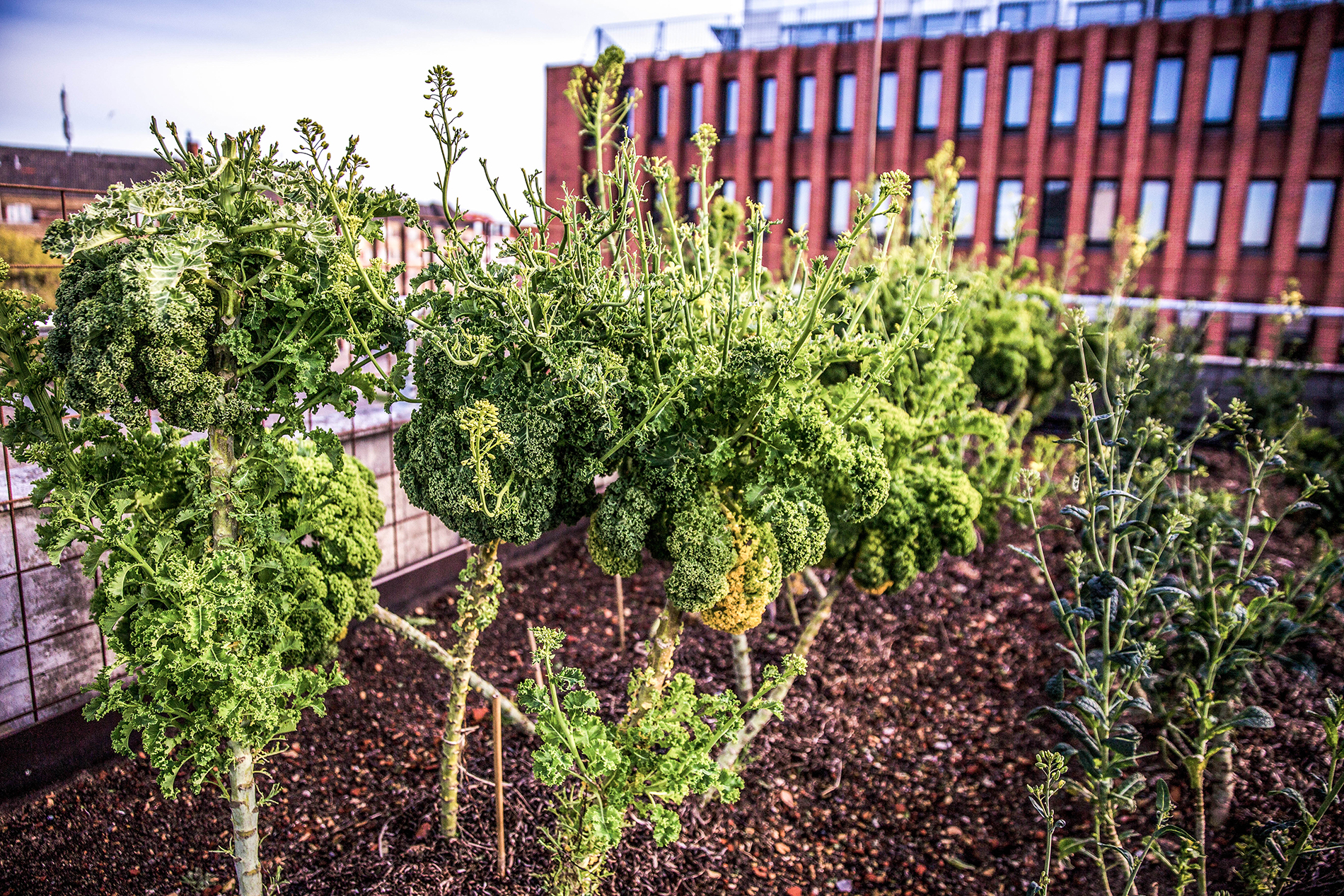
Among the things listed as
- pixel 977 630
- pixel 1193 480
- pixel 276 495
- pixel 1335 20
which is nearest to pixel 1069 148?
pixel 1335 20

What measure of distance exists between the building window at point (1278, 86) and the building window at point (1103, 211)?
3110mm

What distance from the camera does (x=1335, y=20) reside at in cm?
1684

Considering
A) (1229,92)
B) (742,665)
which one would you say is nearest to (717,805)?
(742,665)

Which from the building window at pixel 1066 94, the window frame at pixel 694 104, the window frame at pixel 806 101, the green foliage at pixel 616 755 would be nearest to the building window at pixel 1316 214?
the building window at pixel 1066 94

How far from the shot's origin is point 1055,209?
19.6 meters

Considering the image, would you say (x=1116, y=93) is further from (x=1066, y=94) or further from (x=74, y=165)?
(x=74, y=165)

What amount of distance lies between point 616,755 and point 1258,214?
21560 millimetres

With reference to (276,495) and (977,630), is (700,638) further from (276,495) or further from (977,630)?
(276,495)

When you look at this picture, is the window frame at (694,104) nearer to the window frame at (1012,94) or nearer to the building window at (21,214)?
the window frame at (1012,94)

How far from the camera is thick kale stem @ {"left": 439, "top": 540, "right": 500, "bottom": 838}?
2912 millimetres

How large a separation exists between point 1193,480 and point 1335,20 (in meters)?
14.8

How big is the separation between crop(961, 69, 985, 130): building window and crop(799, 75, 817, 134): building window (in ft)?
12.1

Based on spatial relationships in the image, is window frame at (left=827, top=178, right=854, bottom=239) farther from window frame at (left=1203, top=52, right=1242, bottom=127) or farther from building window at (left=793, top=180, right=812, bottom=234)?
window frame at (left=1203, top=52, right=1242, bottom=127)

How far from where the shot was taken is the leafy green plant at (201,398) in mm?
1979
